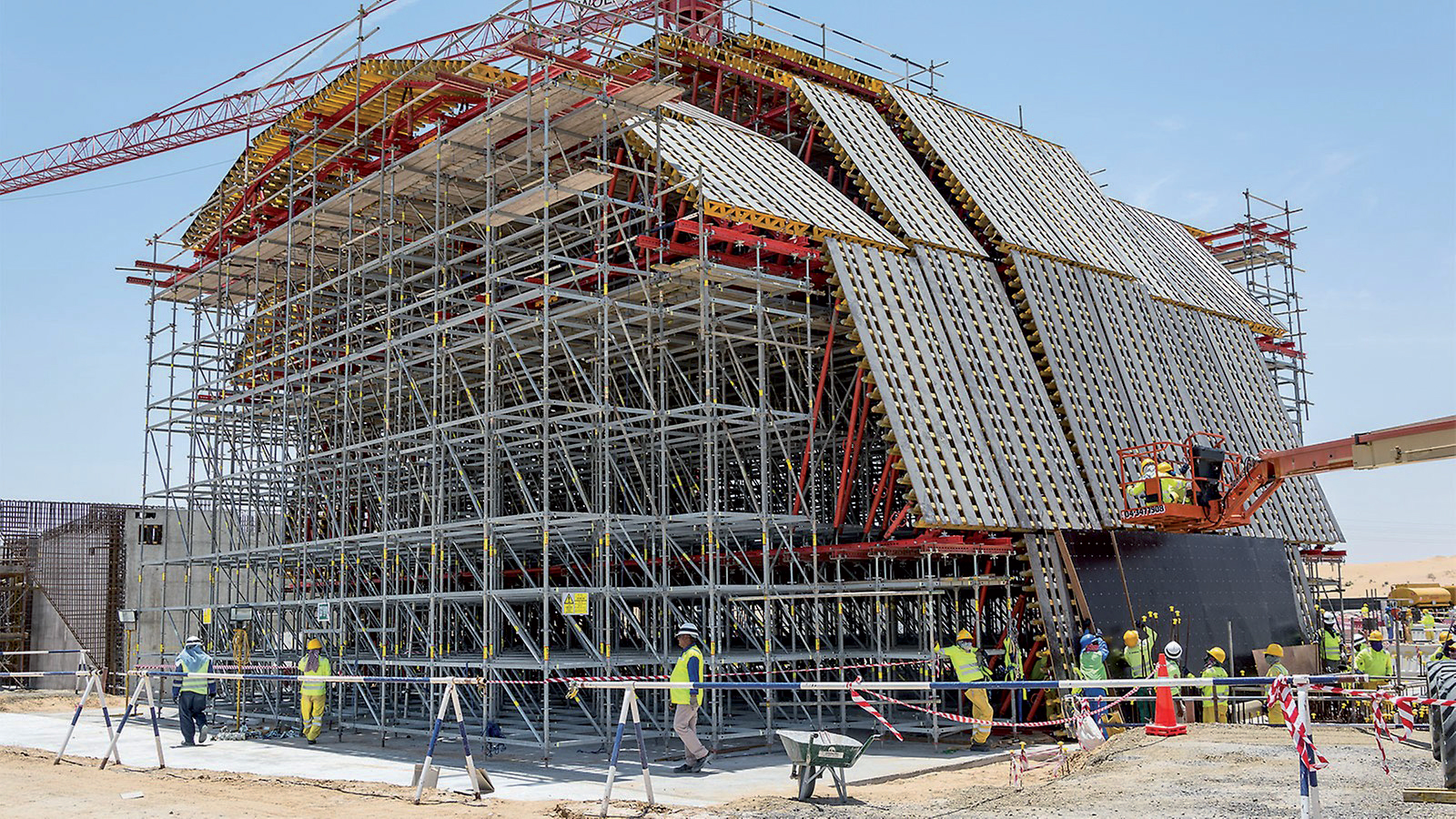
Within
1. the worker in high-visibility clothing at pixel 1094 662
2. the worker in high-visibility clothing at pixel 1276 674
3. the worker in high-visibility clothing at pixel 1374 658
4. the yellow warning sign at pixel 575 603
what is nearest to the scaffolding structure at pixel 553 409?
the yellow warning sign at pixel 575 603

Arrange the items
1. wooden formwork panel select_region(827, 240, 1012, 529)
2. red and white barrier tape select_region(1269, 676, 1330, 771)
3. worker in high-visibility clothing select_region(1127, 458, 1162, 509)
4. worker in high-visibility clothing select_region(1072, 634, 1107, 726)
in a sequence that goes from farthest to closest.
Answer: worker in high-visibility clothing select_region(1127, 458, 1162, 509)
wooden formwork panel select_region(827, 240, 1012, 529)
worker in high-visibility clothing select_region(1072, 634, 1107, 726)
red and white barrier tape select_region(1269, 676, 1330, 771)

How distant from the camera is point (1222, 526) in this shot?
2236 centimetres

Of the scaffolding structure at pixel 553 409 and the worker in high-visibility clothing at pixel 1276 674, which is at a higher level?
the scaffolding structure at pixel 553 409

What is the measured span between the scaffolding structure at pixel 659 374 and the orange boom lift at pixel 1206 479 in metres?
0.81

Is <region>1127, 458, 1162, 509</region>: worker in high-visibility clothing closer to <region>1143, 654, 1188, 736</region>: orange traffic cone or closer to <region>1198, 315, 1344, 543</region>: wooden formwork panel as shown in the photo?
<region>1143, 654, 1188, 736</region>: orange traffic cone

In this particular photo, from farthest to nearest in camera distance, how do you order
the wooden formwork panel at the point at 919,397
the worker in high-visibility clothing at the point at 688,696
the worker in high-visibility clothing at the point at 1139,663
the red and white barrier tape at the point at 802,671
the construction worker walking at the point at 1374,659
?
the construction worker walking at the point at 1374,659 < the wooden formwork panel at the point at 919,397 < the worker in high-visibility clothing at the point at 1139,663 < the red and white barrier tape at the point at 802,671 < the worker in high-visibility clothing at the point at 688,696

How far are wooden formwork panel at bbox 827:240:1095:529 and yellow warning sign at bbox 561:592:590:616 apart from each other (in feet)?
17.3

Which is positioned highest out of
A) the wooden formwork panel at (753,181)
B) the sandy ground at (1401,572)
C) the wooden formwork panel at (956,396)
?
the wooden formwork panel at (753,181)

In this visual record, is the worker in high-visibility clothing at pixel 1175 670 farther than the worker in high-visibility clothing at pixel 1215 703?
No

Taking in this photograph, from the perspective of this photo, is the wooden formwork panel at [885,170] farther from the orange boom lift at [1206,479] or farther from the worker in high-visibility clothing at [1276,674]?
the worker in high-visibility clothing at [1276,674]

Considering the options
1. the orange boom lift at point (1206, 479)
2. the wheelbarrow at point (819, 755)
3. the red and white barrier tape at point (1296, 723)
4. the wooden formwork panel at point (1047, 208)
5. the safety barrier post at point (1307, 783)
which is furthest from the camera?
the wooden formwork panel at point (1047, 208)

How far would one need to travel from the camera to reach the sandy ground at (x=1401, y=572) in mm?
105875

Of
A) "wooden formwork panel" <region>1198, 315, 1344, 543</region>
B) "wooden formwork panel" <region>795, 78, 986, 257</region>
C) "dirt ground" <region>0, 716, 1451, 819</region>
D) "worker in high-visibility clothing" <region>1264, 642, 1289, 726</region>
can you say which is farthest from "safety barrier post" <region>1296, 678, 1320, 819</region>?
"wooden formwork panel" <region>1198, 315, 1344, 543</region>

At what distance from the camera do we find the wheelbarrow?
44.5ft
